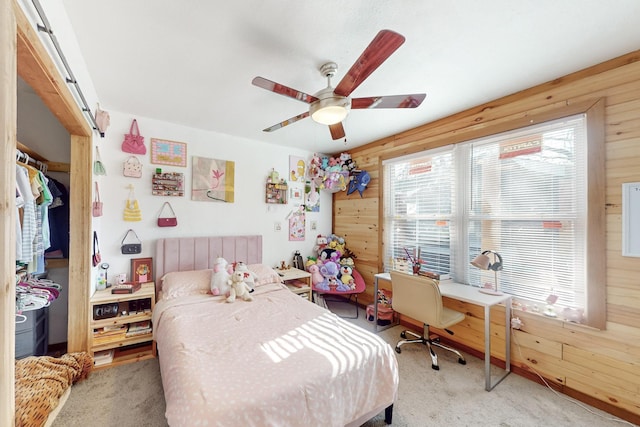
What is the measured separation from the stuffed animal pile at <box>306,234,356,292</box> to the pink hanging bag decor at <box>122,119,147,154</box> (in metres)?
2.58

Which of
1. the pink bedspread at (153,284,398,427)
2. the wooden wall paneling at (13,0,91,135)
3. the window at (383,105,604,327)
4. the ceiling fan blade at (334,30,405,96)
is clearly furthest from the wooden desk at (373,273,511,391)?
the wooden wall paneling at (13,0,91,135)

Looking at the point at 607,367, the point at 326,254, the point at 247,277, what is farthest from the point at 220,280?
the point at 607,367

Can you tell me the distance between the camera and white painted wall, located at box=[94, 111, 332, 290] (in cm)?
271

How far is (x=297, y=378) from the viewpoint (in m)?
1.33

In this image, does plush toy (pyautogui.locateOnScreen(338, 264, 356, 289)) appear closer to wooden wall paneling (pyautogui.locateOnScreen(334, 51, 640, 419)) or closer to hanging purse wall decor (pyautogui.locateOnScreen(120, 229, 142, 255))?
wooden wall paneling (pyautogui.locateOnScreen(334, 51, 640, 419))

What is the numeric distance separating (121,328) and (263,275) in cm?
141

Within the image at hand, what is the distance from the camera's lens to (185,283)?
2605 mm

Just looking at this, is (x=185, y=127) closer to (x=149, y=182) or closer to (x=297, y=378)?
→ (x=149, y=182)

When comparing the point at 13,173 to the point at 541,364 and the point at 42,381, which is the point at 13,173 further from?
the point at 541,364

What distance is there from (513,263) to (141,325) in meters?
3.64

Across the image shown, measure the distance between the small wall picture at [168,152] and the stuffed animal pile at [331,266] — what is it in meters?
2.23

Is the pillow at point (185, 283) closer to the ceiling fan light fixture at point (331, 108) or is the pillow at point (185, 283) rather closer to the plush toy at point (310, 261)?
the plush toy at point (310, 261)

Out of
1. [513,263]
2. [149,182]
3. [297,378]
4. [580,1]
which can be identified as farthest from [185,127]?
[513,263]

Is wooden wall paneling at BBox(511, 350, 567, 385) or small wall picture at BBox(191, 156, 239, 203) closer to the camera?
wooden wall paneling at BBox(511, 350, 567, 385)
